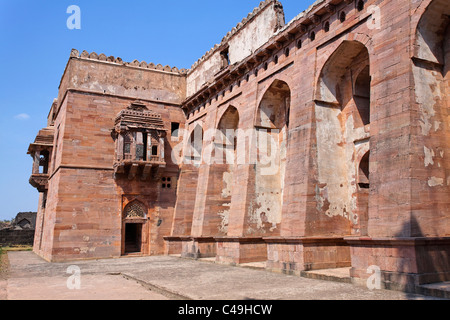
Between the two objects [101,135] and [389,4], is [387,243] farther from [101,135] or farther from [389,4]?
[101,135]

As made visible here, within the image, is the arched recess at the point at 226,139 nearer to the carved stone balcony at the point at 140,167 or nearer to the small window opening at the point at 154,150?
the carved stone balcony at the point at 140,167

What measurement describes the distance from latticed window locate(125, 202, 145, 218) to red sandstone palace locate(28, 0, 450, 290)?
49mm

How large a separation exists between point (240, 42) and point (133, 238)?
11.8 metres

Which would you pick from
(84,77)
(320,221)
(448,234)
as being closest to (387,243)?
(448,234)

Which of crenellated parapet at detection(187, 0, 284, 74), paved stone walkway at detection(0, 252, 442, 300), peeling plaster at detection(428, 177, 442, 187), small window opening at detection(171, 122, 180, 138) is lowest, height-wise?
paved stone walkway at detection(0, 252, 442, 300)

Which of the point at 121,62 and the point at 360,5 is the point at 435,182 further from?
the point at 121,62

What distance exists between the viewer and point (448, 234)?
7.70 m

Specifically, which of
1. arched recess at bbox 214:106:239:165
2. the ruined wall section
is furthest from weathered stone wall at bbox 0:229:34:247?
arched recess at bbox 214:106:239:165

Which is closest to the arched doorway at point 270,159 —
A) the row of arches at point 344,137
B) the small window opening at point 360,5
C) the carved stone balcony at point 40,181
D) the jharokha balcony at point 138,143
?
the row of arches at point 344,137

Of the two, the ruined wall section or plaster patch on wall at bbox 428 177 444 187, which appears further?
the ruined wall section

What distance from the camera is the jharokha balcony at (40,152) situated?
2153 cm

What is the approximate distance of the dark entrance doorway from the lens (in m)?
19.1

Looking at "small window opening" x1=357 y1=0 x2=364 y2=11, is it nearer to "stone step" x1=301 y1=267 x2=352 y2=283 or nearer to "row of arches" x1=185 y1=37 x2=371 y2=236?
"row of arches" x1=185 y1=37 x2=371 y2=236

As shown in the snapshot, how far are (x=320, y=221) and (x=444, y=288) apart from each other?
414cm
